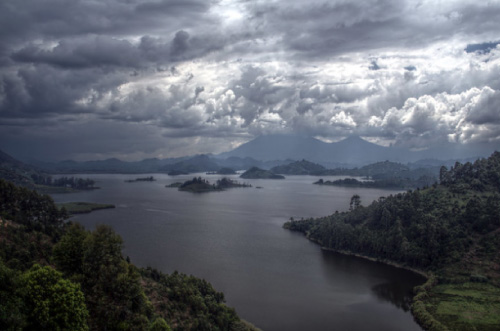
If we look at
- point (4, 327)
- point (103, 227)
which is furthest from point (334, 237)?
point (4, 327)

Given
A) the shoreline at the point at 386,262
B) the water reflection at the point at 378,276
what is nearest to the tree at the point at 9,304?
the water reflection at the point at 378,276

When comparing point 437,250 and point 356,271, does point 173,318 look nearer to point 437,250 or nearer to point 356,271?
point 356,271

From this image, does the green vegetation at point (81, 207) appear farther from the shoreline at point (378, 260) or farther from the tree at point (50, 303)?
the tree at point (50, 303)

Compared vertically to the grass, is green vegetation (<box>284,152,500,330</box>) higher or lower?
higher

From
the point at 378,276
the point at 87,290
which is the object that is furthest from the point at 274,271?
the point at 87,290

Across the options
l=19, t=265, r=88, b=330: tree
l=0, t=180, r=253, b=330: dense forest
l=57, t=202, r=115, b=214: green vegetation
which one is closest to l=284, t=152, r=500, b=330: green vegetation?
l=0, t=180, r=253, b=330: dense forest

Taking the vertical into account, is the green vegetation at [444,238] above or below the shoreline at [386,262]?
above

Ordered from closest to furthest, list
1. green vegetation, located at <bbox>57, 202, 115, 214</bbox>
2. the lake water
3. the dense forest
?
the dense forest
the lake water
green vegetation, located at <bbox>57, 202, 115, 214</bbox>

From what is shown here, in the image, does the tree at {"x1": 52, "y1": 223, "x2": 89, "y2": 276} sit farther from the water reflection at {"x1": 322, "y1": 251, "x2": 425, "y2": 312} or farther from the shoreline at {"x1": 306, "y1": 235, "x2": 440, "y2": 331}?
the water reflection at {"x1": 322, "y1": 251, "x2": 425, "y2": 312}
